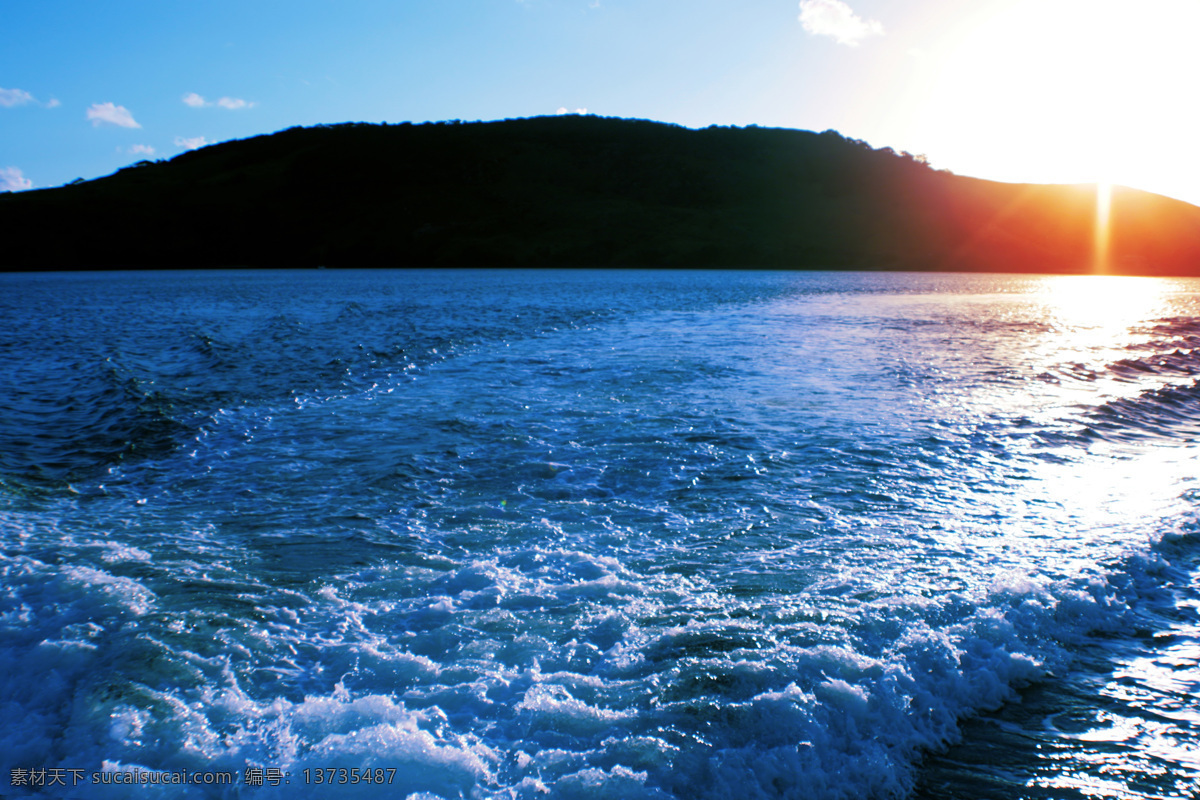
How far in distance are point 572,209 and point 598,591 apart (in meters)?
93.5

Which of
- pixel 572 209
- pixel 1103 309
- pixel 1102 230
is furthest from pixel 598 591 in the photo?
pixel 1102 230

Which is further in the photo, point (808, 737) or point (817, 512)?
point (817, 512)

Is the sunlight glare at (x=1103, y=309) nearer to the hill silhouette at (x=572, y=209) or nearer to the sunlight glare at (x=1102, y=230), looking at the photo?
the hill silhouette at (x=572, y=209)

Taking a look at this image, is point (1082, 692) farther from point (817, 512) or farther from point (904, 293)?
point (904, 293)

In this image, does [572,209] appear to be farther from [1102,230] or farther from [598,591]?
[598,591]

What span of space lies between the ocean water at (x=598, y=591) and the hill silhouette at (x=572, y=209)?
7001 centimetres

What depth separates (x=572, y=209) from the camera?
94.9 meters

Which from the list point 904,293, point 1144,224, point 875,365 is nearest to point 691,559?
point 875,365

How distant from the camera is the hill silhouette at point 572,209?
80.2 meters

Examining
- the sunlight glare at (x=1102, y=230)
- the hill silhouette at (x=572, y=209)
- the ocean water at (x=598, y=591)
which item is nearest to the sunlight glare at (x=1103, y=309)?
the ocean water at (x=598, y=591)

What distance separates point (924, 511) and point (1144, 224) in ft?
369

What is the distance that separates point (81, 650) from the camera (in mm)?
4555

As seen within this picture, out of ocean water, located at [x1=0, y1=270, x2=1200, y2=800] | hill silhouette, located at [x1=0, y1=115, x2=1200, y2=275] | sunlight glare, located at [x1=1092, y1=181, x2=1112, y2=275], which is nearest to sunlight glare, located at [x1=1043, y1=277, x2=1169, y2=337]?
ocean water, located at [x1=0, y1=270, x2=1200, y2=800]

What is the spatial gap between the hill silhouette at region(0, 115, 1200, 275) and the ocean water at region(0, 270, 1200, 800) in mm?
70012
